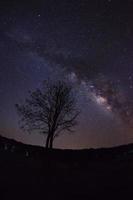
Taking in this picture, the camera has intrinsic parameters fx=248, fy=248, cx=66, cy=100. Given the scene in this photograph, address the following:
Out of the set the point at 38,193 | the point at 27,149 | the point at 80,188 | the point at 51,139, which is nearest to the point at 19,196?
the point at 38,193

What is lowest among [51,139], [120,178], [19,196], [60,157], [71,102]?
[19,196]

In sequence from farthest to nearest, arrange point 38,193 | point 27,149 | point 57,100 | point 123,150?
point 57,100 < point 27,149 < point 123,150 < point 38,193

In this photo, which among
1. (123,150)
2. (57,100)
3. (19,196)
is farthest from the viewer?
(57,100)

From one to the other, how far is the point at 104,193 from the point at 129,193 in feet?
3.77

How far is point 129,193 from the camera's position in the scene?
1151cm

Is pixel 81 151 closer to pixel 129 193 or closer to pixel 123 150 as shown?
pixel 123 150

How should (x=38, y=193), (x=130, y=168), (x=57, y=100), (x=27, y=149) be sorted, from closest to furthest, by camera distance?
(x=38, y=193) < (x=130, y=168) < (x=27, y=149) < (x=57, y=100)

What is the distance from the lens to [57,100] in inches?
1463

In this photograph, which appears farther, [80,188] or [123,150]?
[123,150]

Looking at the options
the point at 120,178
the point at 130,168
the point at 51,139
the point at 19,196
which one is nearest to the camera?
the point at 19,196

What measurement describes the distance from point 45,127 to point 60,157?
1101 cm

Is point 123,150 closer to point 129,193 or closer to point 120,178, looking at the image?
point 120,178

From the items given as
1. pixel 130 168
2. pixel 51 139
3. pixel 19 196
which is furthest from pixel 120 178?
pixel 51 139

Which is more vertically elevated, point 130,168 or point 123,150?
point 123,150
